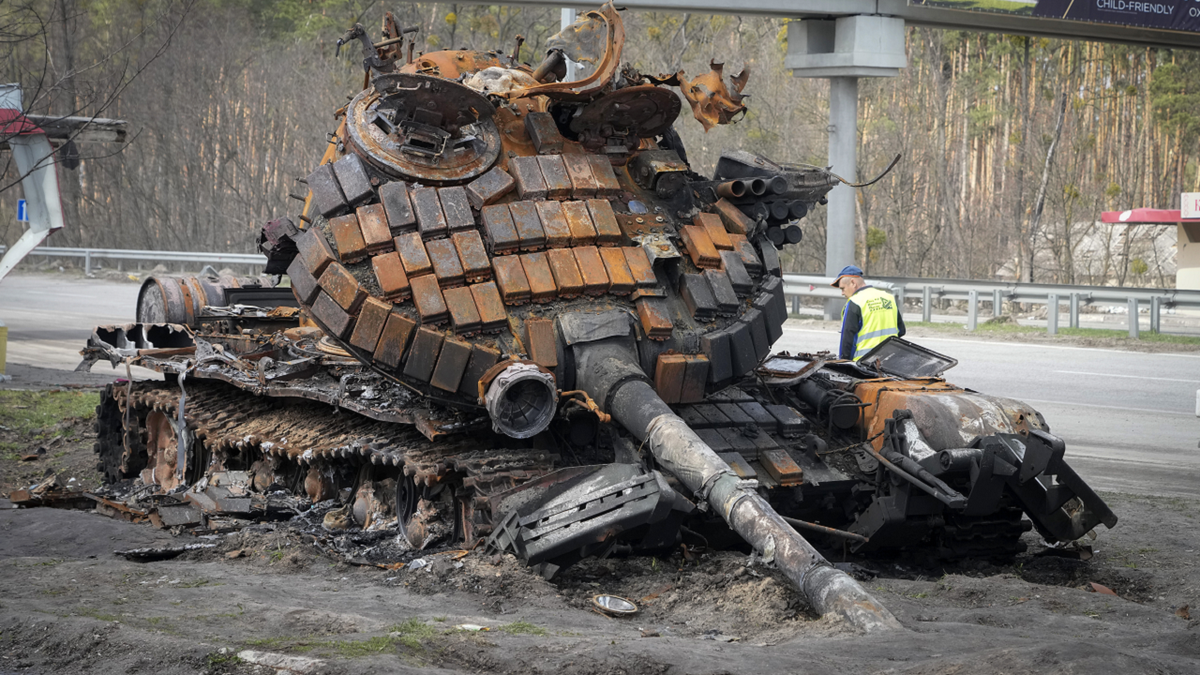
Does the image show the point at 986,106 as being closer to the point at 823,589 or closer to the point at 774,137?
the point at 774,137

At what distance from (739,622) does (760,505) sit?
0.75 meters

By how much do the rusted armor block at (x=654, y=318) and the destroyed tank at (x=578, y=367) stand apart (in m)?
0.02

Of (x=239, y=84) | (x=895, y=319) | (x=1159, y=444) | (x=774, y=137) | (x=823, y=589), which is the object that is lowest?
(x=1159, y=444)

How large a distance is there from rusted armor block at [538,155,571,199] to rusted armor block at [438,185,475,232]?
62 cm

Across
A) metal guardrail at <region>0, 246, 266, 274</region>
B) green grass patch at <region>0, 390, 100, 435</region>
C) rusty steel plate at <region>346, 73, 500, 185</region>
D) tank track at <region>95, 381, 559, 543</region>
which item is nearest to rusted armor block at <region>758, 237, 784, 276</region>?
rusty steel plate at <region>346, 73, 500, 185</region>

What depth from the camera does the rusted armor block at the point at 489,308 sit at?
831cm

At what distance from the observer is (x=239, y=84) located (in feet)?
125

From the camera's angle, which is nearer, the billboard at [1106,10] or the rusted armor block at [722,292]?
the rusted armor block at [722,292]

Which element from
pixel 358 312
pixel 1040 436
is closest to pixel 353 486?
pixel 358 312

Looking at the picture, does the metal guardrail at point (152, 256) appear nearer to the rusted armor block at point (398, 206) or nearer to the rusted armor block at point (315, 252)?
the rusted armor block at point (315, 252)

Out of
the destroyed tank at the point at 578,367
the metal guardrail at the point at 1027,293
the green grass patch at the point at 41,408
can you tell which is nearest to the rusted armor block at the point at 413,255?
the destroyed tank at the point at 578,367

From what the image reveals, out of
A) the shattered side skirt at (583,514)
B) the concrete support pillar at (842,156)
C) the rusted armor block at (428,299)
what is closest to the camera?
the shattered side skirt at (583,514)

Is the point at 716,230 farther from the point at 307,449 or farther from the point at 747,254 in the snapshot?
the point at 307,449

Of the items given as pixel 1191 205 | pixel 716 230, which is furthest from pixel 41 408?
pixel 1191 205
